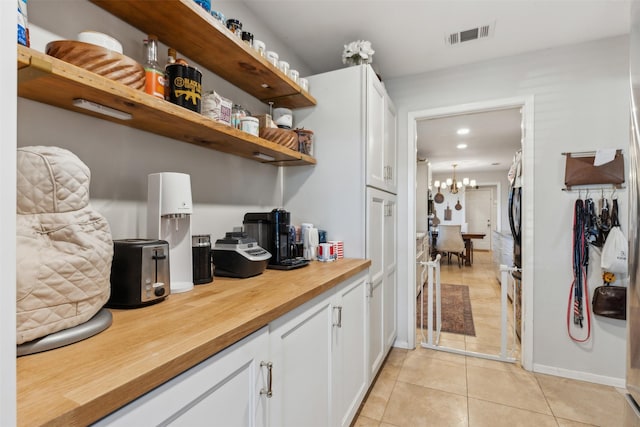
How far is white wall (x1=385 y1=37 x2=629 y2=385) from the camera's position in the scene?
2164mm

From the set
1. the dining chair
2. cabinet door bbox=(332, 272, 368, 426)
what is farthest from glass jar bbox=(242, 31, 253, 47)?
the dining chair

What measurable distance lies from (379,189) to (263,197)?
0.83 metres

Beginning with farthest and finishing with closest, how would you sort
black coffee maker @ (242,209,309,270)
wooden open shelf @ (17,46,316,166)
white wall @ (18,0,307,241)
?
black coffee maker @ (242,209,309,270)
white wall @ (18,0,307,241)
wooden open shelf @ (17,46,316,166)

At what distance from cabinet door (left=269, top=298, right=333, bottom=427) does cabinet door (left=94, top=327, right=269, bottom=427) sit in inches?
3.3

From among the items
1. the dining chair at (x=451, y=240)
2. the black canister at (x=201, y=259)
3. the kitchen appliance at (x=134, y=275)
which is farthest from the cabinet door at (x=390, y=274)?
the dining chair at (x=451, y=240)

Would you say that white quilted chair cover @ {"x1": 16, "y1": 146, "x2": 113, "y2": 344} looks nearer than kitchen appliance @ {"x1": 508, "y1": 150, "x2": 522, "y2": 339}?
Yes

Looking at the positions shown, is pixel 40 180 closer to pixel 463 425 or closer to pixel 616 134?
pixel 463 425

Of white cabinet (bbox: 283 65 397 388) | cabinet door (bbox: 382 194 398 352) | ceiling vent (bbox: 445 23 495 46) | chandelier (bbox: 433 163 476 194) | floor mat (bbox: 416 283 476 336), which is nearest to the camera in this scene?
white cabinet (bbox: 283 65 397 388)

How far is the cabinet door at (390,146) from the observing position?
7.96ft

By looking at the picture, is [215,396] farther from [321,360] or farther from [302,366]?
[321,360]

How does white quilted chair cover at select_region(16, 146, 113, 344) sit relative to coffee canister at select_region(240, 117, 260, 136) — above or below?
below

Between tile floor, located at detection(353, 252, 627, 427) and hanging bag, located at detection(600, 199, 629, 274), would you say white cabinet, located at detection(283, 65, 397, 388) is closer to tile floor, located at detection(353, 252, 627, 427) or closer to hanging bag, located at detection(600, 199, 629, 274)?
tile floor, located at detection(353, 252, 627, 427)

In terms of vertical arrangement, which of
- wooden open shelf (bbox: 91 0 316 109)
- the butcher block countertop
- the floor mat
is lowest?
the floor mat

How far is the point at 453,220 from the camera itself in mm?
10094
